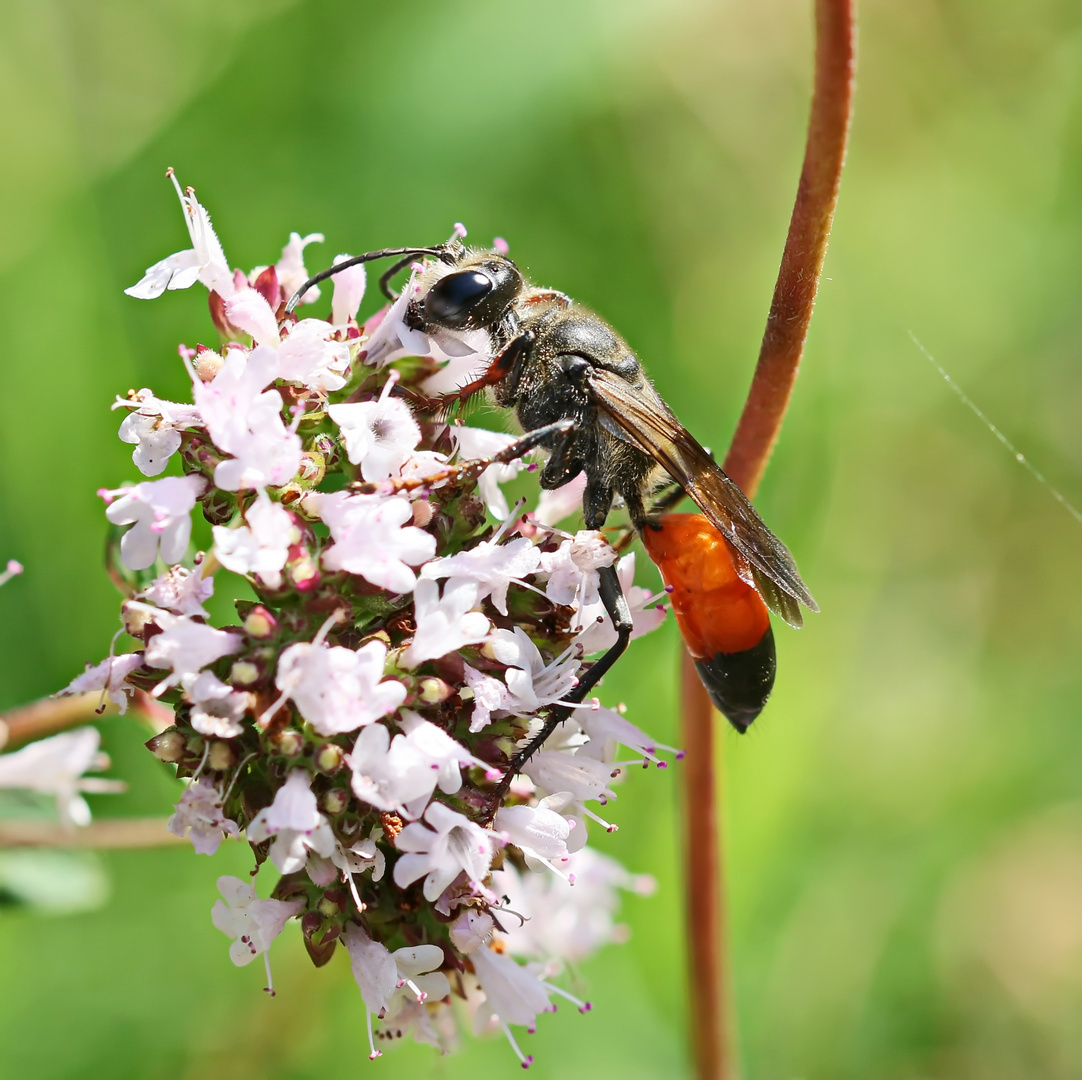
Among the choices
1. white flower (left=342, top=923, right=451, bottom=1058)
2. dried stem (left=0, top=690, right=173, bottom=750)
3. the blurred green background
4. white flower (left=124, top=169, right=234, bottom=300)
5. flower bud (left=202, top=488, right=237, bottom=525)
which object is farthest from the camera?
the blurred green background

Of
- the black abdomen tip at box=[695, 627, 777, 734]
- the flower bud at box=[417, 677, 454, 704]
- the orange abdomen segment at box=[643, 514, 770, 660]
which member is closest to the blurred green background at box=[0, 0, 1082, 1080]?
the orange abdomen segment at box=[643, 514, 770, 660]

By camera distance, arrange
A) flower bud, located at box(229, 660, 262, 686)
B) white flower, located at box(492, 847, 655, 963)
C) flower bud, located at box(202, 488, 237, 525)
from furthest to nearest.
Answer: white flower, located at box(492, 847, 655, 963) → flower bud, located at box(202, 488, 237, 525) → flower bud, located at box(229, 660, 262, 686)

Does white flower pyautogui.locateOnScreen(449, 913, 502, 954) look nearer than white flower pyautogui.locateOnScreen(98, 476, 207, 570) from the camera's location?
No

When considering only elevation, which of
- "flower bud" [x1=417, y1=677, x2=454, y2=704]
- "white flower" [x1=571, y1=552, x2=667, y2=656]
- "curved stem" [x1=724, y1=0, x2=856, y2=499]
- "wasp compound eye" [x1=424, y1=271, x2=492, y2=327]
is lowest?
"flower bud" [x1=417, y1=677, x2=454, y2=704]

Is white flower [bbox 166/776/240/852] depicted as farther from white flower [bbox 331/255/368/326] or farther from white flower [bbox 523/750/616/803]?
white flower [bbox 331/255/368/326]

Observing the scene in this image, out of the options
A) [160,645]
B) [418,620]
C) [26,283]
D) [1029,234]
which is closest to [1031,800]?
[1029,234]

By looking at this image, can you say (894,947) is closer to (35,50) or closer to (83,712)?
(83,712)
